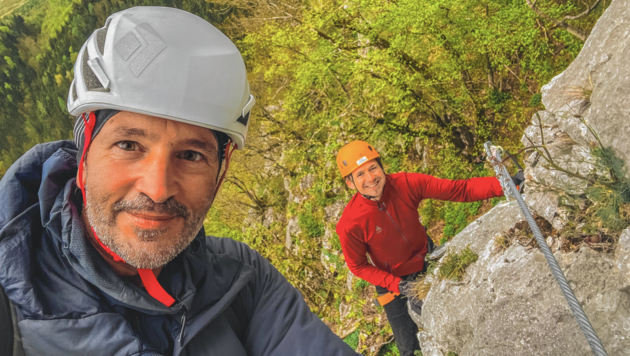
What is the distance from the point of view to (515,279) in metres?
3.06

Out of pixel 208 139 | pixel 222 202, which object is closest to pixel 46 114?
pixel 222 202

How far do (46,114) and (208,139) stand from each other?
40.1 meters

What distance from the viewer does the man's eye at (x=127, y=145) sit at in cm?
154

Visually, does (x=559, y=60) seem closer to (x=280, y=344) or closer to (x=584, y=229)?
(x=584, y=229)

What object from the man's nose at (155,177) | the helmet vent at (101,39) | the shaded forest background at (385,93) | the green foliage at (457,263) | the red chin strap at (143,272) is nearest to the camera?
the man's nose at (155,177)

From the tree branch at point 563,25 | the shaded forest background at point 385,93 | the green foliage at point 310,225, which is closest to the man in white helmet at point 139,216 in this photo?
the shaded forest background at point 385,93

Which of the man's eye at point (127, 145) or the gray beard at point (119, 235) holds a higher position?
the man's eye at point (127, 145)

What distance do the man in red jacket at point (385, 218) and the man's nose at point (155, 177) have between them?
301 cm

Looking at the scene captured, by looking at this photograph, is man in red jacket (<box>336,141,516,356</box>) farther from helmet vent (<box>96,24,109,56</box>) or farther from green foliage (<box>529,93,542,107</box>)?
green foliage (<box>529,93,542,107</box>)

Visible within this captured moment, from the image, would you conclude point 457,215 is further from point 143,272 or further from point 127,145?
point 127,145

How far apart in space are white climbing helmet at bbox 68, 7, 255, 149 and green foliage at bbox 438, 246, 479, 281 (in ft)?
10.0

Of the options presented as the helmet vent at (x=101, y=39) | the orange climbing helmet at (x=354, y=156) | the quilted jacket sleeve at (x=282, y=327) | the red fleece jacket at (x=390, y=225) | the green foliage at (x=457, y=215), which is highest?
the helmet vent at (x=101, y=39)

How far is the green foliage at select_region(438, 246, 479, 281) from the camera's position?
12.7ft

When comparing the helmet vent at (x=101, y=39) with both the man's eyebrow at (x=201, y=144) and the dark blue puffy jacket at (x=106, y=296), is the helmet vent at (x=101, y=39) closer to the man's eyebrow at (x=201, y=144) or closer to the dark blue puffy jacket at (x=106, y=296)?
the dark blue puffy jacket at (x=106, y=296)
